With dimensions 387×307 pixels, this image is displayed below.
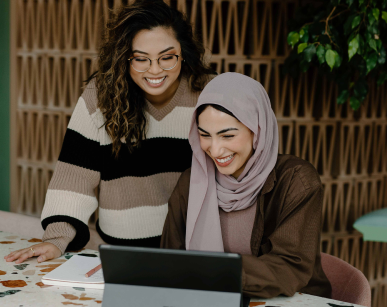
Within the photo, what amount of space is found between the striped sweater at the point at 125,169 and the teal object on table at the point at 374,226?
1205 millimetres

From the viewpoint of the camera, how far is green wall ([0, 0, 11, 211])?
303cm

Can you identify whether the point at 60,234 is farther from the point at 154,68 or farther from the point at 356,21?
the point at 356,21

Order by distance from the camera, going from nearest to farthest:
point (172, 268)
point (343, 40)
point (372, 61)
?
1. point (172, 268)
2. point (372, 61)
3. point (343, 40)

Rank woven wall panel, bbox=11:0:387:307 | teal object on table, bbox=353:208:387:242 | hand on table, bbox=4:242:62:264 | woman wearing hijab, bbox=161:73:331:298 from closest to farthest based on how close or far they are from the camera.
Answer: woman wearing hijab, bbox=161:73:331:298 → hand on table, bbox=4:242:62:264 → teal object on table, bbox=353:208:387:242 → woven wall panel, bbox=11:0:387:307

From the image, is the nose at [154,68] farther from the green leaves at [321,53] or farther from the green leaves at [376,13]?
the green leaves at [376,13]

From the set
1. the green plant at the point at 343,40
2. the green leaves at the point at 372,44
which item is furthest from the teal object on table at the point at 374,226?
the green leaves at the point at 372,44

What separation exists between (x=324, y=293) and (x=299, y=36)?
116cm

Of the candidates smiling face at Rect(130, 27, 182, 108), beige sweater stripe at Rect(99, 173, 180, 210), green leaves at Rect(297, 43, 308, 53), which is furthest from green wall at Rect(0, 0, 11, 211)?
green leaves at Rect(297, 43, 308, 53)

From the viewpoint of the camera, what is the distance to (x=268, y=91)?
2.59m

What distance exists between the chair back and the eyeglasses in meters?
0.94

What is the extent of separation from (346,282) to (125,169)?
37.2 inches

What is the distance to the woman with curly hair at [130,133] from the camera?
1.64 m

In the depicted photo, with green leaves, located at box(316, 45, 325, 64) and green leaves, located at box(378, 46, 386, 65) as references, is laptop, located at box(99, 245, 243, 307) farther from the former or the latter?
green leaves, located at box(378, 46, 386, 65)

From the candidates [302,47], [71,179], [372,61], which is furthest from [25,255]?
[372,61]
